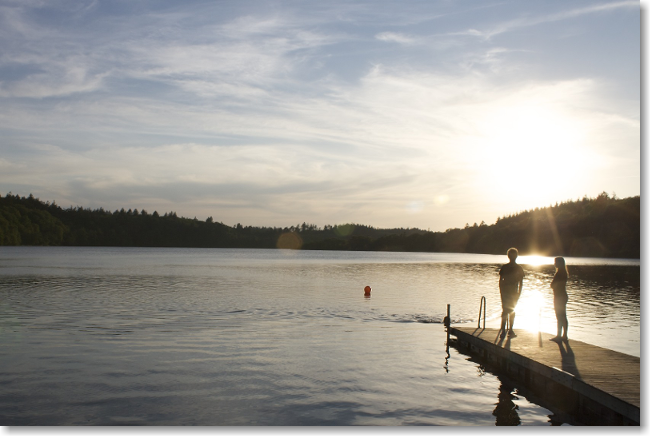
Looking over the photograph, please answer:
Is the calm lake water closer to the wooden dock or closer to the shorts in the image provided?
the wooden dock

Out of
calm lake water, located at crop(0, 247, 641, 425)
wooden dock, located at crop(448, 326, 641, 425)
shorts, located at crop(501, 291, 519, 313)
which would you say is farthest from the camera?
shorts, located at crop(501, 291, 519, 313)

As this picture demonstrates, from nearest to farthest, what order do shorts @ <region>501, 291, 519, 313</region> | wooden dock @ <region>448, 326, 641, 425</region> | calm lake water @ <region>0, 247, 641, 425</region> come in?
wooden dock @ <region>448, 326, 641, 425</region> < calm lake water @ <region>0, 247, 641, 425</region> < shorts @ <region>501, 291, 519, 313</region>

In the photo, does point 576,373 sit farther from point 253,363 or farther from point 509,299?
point 253,363

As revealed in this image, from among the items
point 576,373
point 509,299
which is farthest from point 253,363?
point 576,373

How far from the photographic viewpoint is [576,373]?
12516 mm

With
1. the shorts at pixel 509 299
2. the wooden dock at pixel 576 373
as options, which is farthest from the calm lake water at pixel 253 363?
the shorts at pixel 509 299

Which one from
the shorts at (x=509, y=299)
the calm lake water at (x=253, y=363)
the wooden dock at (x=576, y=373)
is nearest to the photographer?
the wooden dock at (x=576, y=373)

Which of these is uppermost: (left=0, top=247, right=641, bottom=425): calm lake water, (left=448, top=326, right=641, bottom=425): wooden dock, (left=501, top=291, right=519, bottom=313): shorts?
(left=501, top=291, right=519, bottom=313): shorts

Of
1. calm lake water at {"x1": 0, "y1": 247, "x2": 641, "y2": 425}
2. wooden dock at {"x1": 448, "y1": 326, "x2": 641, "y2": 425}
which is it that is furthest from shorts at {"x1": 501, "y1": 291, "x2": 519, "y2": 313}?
calm lake water at {"x1": 0, "y1": 247, "x2": 641, "y2": 425}

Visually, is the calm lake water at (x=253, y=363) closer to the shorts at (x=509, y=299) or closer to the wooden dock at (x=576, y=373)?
the wooden dock at (x=576, y=373)

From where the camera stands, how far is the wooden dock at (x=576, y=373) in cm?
1059

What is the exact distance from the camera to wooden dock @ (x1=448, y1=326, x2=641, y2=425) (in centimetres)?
1059
